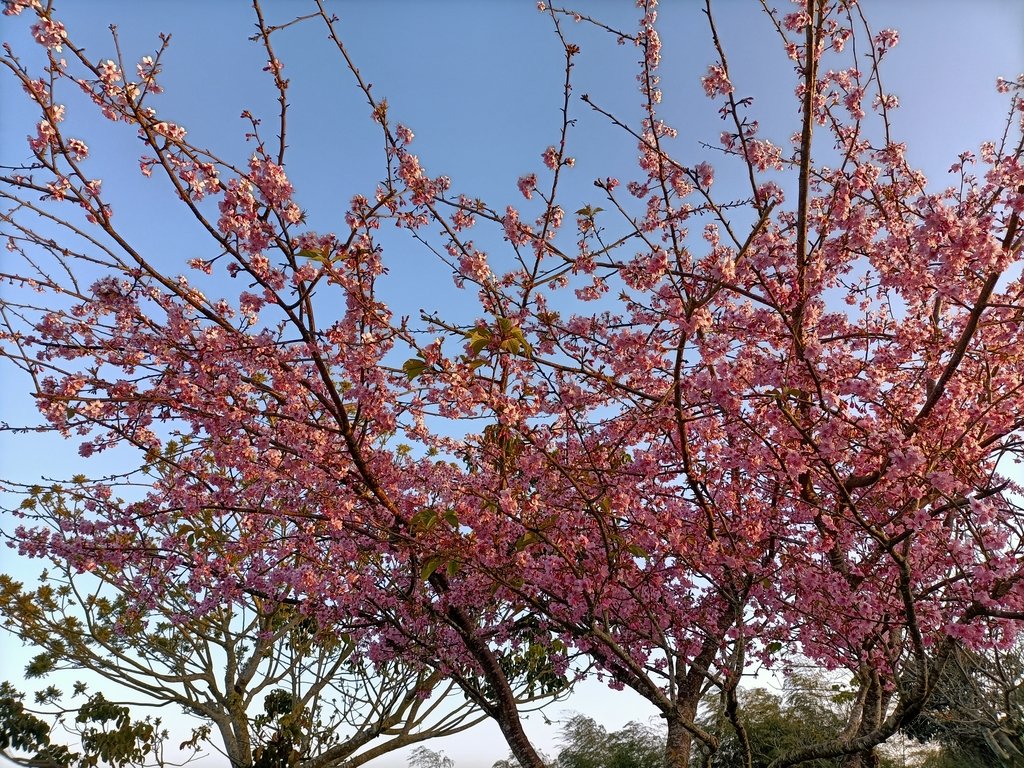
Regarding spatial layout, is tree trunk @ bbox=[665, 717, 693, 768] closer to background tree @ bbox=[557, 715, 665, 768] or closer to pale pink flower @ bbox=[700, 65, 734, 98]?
pale pink flower @ bbox=[700, 65, 734, 98]

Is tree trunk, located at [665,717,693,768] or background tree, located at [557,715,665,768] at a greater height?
tree trunk, located at [665,717,693,768]

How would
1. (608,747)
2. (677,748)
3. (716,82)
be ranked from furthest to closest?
1. (608,747)
2. (677,748)
3. (716,82)

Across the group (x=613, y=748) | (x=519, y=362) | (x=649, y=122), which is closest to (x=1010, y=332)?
(x=649, y=122)

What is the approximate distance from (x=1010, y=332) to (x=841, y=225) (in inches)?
57.9

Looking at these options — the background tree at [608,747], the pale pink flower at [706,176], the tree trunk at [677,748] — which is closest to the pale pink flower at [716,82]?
the pale pink flower at [706,176]

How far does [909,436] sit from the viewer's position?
4062mm

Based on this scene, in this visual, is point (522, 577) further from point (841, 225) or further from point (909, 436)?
point (841, 225)

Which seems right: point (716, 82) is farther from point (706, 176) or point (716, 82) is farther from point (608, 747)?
point (608, 747)

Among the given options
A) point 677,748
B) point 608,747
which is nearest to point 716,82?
point 677,748

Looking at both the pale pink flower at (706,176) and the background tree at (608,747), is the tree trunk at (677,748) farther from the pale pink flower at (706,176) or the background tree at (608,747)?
the background tree at (608,747)

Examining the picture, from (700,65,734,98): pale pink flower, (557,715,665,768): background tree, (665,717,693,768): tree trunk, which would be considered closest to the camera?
(700,65,734,98): pale pink flower

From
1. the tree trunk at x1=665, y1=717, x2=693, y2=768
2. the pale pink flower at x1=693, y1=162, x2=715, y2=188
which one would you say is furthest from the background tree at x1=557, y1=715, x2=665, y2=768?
the pale pink flower at x1=693, y1=162, x2=715, y2=188

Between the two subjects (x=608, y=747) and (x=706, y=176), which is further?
(x=608, y=747)

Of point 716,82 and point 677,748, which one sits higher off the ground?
point 716,82
